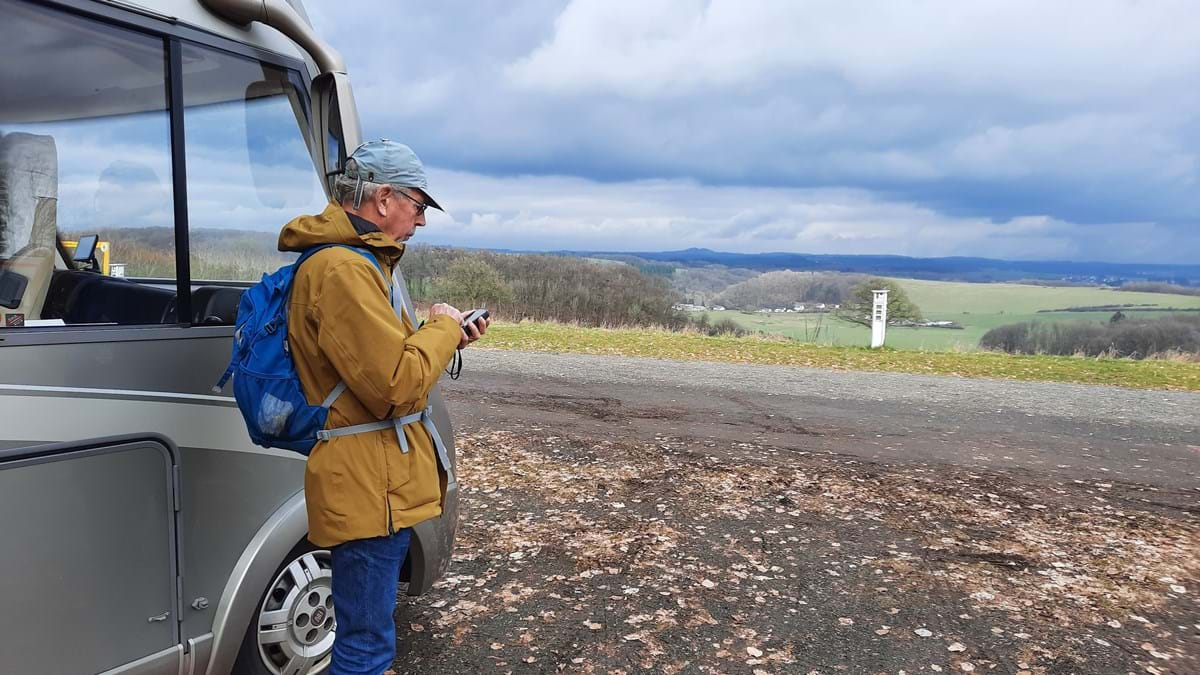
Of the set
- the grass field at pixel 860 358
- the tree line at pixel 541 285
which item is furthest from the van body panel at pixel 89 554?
the tree line at pixel 541 285

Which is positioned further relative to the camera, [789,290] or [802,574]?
[789,290]

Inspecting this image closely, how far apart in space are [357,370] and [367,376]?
0.03m

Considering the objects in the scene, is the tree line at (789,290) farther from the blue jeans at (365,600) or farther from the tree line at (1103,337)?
the blue jeans at (365,600)

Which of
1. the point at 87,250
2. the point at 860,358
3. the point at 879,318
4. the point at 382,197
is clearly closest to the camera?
the point at 382,197

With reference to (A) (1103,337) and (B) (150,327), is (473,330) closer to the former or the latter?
(B) (150,327)

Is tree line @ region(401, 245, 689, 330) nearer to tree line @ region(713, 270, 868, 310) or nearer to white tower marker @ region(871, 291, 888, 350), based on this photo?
tree line @ region(713, 270, 868, 310)

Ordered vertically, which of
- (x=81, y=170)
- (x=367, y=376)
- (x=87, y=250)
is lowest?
(x=367, y=376)

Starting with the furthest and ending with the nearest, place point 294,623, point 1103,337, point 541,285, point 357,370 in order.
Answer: point 541,285, point 1103,337, point 294,623, point 357,370

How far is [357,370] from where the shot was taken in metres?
2.14

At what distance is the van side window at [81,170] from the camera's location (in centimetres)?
246

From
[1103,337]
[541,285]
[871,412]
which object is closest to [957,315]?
[1103,337]

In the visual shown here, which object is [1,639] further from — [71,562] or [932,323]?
A: [932,323]

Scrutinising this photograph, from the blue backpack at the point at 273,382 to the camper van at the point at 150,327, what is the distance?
1.84ft

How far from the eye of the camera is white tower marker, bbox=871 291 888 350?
634 inches
